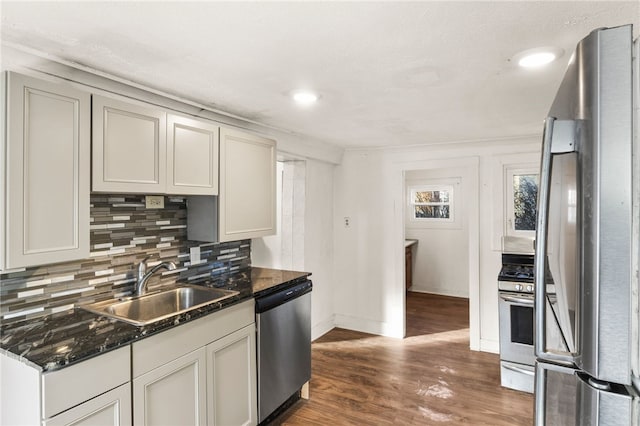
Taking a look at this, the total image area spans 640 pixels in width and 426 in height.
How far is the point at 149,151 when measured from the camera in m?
1.97

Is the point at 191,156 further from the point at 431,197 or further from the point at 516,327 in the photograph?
the point at 431,197

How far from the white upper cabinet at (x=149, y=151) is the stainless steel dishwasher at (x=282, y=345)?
2.92 ft

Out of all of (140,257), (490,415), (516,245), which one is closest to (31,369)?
(140,257)

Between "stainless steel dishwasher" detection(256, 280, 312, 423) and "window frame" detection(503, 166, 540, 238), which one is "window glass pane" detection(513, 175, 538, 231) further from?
"stainless steel dishwasher" detection(256, 280, 312, 423)

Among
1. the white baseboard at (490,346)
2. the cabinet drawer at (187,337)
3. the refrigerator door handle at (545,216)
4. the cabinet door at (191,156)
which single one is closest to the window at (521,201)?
the white baseboard at (490,346)

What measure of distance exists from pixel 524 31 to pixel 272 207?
1.99 metres

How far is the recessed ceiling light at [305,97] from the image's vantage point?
87.8 inches

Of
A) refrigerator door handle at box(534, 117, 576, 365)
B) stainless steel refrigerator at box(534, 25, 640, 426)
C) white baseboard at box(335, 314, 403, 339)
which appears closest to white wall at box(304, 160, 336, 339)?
white baseboard at box(335, 314, 403, 339)

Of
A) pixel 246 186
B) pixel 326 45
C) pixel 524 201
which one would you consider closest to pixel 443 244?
pixel 524 201

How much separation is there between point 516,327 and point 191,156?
114 inches

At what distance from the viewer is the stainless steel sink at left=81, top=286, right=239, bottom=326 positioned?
6.56 feet

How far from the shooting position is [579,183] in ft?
2.61

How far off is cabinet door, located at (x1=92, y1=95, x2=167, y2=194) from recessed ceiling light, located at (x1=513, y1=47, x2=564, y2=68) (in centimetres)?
186

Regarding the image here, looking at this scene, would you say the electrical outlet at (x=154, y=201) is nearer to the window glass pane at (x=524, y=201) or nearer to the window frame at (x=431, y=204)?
the window glass pane at (x=524, y=201)
